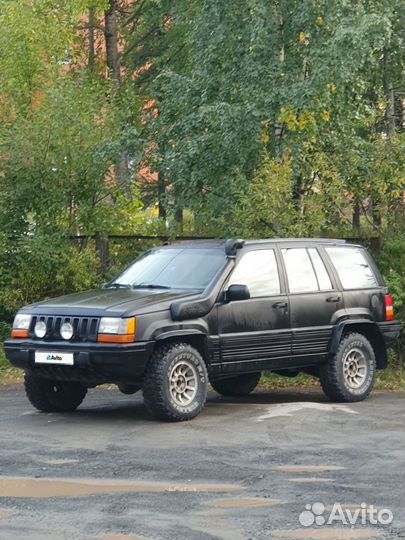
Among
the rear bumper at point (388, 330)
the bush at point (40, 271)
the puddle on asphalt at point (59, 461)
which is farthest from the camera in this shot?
the bush at point (40, 271)

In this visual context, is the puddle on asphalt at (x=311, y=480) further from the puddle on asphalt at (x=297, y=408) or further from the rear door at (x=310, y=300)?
the rear door at (x=310, y=300)

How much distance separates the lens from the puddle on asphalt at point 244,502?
8305 mm

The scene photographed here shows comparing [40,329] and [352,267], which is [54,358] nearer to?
[40,329]

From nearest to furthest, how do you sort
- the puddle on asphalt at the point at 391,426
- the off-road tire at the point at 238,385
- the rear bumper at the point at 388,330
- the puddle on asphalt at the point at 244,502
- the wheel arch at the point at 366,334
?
the puddle on asphalt at the point at 244,502 → the puddle on asphalt at the point at 391,426 → the wheel arch at the point at 366,334 → the rear bumper at the point at 388,330 → the off-road tire at the point at 238,385

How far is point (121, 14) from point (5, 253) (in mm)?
17903

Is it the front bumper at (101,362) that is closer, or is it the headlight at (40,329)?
the front bumper at (101,362)

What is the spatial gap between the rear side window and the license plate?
11.7 feet

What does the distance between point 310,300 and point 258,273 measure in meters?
0.70

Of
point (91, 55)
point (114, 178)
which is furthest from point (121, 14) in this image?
point (114, 178)

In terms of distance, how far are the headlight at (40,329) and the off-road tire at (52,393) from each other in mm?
507

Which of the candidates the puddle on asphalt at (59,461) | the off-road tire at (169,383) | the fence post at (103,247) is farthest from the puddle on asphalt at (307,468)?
the fence post at (103,247)

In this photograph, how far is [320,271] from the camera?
14367mm

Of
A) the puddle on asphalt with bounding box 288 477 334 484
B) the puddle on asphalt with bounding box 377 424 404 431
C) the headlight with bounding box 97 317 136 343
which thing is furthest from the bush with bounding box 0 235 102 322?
the puddle on asphalt with bounding box 288 477 334 484

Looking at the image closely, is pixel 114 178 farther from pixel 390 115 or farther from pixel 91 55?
pixel 91 55
